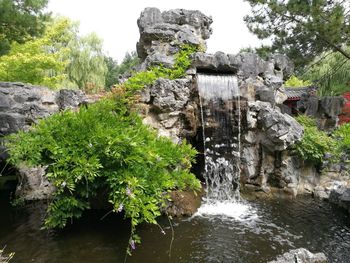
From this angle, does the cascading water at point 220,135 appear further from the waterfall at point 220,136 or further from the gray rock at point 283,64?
the gray rock at point 283,64

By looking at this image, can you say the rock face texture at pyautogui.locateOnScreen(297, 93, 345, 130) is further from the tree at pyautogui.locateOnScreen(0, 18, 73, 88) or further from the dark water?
the tree at pyautogui.locateOnScreen(0, 18, 73, 88)

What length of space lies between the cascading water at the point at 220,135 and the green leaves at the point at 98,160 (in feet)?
12.0

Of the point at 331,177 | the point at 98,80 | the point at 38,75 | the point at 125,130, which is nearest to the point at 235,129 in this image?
the point at 331,177

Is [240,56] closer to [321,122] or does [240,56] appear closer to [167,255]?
[321,122]

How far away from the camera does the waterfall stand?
9.71 meters

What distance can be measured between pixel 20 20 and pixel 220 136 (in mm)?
8267

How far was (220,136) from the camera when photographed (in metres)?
10.0

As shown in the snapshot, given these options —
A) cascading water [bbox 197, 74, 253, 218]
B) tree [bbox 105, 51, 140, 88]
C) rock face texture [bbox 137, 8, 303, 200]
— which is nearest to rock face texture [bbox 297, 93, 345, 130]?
rock face texture [bbox 137, 8, 303, 200]

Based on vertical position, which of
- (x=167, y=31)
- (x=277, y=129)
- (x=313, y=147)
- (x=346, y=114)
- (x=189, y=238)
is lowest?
(x=189, y=238)

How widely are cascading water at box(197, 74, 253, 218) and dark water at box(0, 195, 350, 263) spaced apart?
1705 millimetres

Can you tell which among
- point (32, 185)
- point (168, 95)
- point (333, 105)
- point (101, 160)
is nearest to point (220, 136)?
point (168, 95)

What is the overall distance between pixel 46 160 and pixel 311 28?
29.1ft

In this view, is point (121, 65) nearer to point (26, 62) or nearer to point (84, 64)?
point (84, 64)

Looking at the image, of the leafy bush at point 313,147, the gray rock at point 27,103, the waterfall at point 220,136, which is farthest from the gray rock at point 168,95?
the leafy bush at point 313,147
